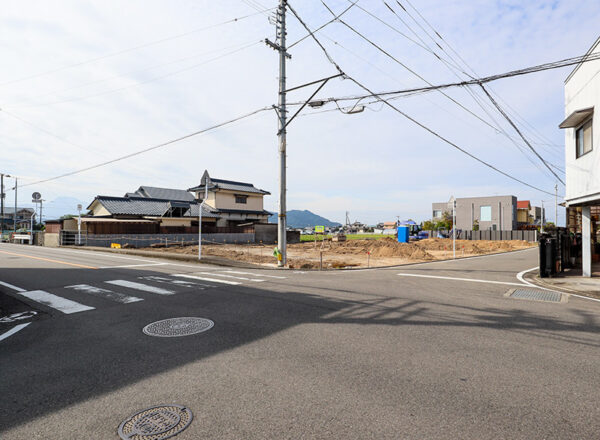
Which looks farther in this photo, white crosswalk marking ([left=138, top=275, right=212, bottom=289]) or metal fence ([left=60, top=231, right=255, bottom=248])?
metal fence ([left=60, top=231, right=255, bottom=248])

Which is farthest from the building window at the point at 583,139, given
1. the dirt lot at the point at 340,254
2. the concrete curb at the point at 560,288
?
the dirt lot at the point at 340,254

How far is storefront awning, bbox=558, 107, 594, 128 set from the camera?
36.7 ft

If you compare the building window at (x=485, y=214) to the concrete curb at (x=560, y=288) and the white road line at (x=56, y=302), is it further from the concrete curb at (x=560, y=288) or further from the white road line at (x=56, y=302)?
the white road line at (x=56, y=302)

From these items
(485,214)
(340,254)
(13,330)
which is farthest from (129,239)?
(485,214)

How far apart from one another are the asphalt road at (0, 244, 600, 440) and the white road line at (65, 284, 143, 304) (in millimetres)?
319

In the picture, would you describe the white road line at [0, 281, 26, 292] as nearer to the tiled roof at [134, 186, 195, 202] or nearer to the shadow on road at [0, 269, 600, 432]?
the shadow on road at [0, 269, 600, 432]

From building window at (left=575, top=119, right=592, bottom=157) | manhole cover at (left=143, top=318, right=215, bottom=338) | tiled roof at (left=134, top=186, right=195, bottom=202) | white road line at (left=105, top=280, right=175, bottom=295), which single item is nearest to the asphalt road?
manhole cover at (left=143, top=318, right=215, bottom=338)

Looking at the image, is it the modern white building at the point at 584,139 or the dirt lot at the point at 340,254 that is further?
the dirt lot at the point at 340,254

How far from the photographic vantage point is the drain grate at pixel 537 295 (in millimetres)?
8367

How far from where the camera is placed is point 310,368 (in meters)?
3.98

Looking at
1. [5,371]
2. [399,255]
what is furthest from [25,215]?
[5,371]

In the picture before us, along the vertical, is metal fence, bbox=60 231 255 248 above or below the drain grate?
above

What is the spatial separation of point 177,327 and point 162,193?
51.2 m

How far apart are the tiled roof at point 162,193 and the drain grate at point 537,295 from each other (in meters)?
49.5
